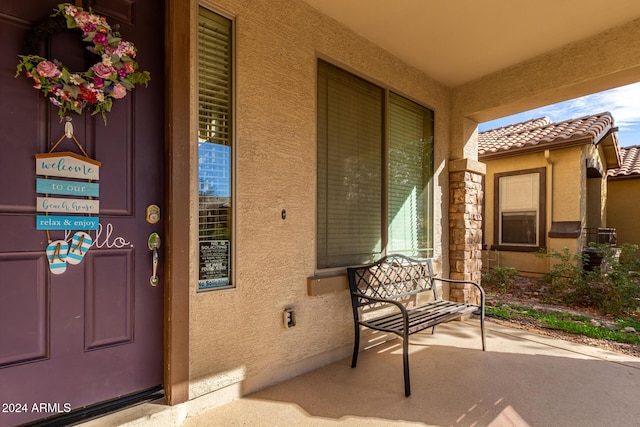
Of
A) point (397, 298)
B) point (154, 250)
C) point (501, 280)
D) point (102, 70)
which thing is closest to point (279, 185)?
point (154, 250)

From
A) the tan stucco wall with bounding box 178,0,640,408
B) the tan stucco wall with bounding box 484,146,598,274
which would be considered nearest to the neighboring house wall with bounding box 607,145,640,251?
the tan stucco wall with bounding box 484,146,598,274

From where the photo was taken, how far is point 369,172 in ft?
11.2

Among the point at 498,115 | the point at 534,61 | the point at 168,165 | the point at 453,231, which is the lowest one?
the point at 453,231

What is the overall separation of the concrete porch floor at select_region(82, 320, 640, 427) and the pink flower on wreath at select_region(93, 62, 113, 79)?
6.12 feet

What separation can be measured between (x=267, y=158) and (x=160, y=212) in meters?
0.85

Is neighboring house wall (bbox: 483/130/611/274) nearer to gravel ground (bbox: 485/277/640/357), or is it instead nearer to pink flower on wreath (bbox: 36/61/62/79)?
gravel ground (bbox: 485/277/640/357)

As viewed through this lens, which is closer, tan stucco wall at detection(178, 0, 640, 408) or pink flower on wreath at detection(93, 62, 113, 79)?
pink flower on wreath at detection(93, 62, 113, 79)

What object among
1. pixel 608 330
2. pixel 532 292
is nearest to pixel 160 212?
pixel 608 330

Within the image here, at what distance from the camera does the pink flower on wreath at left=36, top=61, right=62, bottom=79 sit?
1638mm

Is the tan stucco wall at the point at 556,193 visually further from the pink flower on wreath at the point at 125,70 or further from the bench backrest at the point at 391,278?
the pink flower on wreath at the point at 125,70

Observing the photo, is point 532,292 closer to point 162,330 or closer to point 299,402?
point 299,402

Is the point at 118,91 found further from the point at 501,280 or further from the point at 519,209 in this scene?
the point at 519,209

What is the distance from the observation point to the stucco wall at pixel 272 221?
2234 millimetres

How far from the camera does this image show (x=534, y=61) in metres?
3.57
